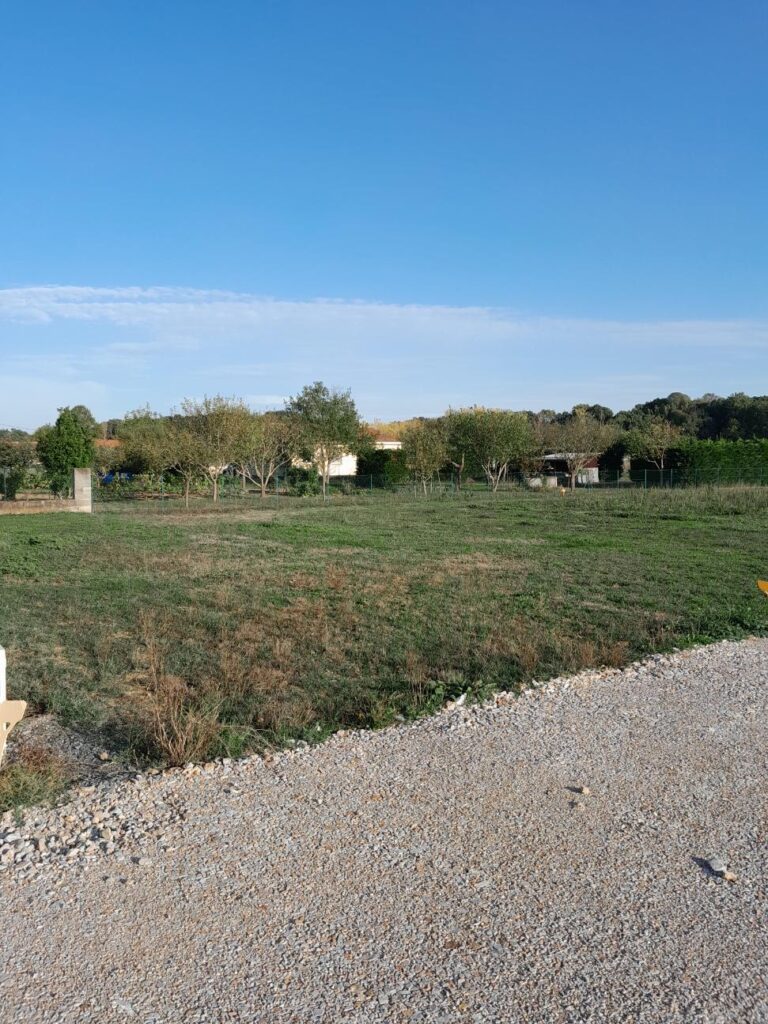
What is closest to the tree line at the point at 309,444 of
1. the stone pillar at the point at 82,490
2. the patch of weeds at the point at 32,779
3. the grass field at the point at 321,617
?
the stone pillar at the point at 82,490

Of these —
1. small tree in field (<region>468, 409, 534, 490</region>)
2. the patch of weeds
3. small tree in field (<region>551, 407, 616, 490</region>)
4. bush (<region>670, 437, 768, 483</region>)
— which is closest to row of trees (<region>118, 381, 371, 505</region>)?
small tree in field (<region>468, 409, 534, 490</region>)

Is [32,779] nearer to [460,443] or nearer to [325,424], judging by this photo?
[325,424]

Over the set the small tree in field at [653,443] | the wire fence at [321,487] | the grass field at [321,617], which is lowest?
the grass field at [321,617]

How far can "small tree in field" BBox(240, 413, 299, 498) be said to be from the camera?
→ 4172 cm

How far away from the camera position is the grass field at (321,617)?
607 cm

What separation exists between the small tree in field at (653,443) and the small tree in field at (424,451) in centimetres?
1532

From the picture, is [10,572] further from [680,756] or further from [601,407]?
[601,407]

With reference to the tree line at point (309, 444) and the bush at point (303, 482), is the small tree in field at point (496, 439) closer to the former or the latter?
the tree line at point (309, 444)

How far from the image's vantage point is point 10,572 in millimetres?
13430

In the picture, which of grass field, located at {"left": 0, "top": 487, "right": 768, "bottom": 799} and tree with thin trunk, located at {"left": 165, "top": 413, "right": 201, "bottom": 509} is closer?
grass field, located at {"left": 0, "top": 487, "right": 768, "bottom": 799}

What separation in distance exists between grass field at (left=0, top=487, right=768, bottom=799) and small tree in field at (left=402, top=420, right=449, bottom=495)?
21.5 metres

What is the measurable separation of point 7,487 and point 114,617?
85.5 ft

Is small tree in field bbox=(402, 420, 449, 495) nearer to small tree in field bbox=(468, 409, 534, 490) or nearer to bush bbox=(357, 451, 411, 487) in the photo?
small tree in field bbox=(468, 409, 534, 490)

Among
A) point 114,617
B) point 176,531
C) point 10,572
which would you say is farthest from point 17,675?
point 176,531
